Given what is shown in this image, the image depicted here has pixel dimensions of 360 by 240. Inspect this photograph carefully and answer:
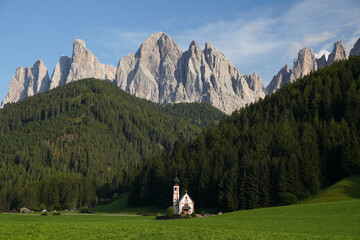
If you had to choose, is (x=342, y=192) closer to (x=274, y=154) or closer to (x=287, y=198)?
(x=287, y=198)

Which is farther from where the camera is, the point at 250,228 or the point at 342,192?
the point at 342,192

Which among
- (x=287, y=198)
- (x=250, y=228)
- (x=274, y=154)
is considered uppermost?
(x=274, y=154)

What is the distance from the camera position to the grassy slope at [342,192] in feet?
231

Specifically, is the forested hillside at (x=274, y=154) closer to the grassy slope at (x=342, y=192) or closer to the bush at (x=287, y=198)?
the bush at (x=287, y=198)

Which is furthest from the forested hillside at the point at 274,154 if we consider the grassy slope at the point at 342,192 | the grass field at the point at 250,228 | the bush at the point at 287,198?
the grass field at the point at 250,228

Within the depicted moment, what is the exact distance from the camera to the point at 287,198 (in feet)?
259

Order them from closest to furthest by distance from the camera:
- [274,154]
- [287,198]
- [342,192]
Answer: [342,192] < [287,198] < [274,154]

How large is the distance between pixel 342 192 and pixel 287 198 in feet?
36.1

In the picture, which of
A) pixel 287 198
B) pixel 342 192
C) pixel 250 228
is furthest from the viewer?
→ pixel 287 198

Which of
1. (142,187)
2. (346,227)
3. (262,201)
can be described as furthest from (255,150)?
(346,227)

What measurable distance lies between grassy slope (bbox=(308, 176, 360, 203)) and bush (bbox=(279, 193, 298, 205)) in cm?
327

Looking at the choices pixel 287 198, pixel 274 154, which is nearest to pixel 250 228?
pixel 287 198

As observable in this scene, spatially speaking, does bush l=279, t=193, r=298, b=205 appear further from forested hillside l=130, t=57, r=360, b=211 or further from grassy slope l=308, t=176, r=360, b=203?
grassy slope l=308, t=176, r=360, b=203

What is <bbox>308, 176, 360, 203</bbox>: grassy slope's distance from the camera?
70531 mm
